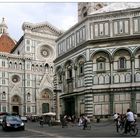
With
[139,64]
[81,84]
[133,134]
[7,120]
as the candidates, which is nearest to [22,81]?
[81,84]

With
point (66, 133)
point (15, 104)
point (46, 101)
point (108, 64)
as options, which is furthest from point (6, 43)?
point (66, 133)

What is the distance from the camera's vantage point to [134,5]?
136ft

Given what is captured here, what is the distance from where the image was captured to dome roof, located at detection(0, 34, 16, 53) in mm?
96706

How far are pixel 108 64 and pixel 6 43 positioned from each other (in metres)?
64.0

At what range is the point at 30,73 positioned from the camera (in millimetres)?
81000

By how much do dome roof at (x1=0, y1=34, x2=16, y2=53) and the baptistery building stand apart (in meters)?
56.6

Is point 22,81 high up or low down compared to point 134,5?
down

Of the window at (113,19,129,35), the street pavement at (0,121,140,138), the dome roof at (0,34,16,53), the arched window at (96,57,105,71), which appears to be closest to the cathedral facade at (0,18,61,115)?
the dome roof at (0,34,16,53)

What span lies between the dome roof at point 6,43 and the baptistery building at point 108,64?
56.6 metres

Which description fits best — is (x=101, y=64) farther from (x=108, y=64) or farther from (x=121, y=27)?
(x=121, y=27)

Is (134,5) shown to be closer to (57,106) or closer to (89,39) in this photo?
(89,39)

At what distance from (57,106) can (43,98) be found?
44.1 m

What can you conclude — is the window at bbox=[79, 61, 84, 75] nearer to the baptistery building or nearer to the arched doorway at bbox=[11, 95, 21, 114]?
the baptistery building

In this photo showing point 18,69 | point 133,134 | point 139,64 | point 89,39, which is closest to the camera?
point 133,134
